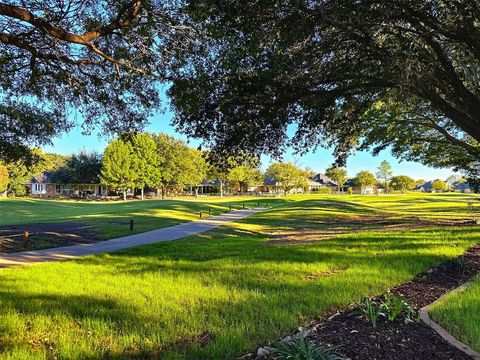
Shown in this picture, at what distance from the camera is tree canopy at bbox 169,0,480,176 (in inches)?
275

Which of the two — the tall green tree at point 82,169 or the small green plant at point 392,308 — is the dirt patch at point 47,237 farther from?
the tall green tree at point 82,169

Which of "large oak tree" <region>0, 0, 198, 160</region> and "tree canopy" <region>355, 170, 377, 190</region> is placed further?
"tree canopy" <region>355, 170, 377, 190</region>

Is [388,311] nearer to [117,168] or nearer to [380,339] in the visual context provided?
[380,339]

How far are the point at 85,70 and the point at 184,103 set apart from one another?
359cm

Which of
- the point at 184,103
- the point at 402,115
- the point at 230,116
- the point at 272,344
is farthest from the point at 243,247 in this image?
the point at 402,115

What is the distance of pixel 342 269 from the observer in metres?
8.67

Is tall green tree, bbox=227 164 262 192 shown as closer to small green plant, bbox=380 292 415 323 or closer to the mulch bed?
small green plant, bbox=380 292 415 323

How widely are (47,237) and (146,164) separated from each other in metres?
53.1

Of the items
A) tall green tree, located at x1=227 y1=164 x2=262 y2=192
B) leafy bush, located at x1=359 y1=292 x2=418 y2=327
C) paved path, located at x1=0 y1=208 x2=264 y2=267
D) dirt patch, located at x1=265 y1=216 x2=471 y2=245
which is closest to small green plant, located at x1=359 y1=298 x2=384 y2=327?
leafy bush, located at x1=359 y1=292 x2=418 y2=327

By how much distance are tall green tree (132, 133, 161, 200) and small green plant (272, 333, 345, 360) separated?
64293mm

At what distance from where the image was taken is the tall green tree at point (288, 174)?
88519mm

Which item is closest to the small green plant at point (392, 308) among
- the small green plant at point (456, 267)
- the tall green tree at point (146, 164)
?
the small green plant at point (456, 267)

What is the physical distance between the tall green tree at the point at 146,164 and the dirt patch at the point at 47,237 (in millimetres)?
47437

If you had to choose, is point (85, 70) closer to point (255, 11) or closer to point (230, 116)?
point (230, 116)
